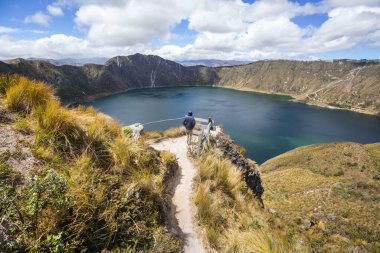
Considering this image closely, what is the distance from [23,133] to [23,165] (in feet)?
3.85

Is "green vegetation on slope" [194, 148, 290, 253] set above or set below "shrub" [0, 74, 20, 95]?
below

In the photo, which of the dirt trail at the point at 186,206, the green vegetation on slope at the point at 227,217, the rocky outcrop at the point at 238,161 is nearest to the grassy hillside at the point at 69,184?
the dirt trail at the point at 186,206

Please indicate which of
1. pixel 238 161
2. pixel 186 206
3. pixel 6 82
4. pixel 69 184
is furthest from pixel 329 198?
pixel 6 82

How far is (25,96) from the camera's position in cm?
Answer: 587

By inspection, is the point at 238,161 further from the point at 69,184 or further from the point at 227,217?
the point at 69,184

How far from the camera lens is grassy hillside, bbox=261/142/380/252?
15.5 metres

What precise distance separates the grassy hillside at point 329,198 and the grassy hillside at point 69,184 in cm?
360

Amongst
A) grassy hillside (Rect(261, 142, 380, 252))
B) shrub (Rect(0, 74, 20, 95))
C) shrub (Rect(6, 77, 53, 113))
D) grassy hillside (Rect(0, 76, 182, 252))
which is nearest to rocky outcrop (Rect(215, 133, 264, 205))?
grassy hillside (Rect(261, 142, 380, 252))

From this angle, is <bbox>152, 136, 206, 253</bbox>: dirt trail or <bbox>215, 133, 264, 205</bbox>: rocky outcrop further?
<bbox>215, 133, 264, 205</bbox>: rocky outcrop

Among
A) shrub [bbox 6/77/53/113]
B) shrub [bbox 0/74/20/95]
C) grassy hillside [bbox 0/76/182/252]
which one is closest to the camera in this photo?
grassy hillside [bbox 0/76/182/252]

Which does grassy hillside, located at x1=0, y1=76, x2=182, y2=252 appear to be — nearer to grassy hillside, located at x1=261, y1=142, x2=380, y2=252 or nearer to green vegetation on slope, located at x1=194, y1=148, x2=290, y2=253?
green vegetation on slope, located at x1=194, y1=148, x2=290, y2=253

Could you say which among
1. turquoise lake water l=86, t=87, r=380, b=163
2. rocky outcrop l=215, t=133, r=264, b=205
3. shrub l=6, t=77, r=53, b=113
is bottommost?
turquoise lake water l=86, t=87, r=380, b=163

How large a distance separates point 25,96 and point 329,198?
31.3 metres

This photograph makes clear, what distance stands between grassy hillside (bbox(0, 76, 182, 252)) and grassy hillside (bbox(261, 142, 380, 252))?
360 centimetres
